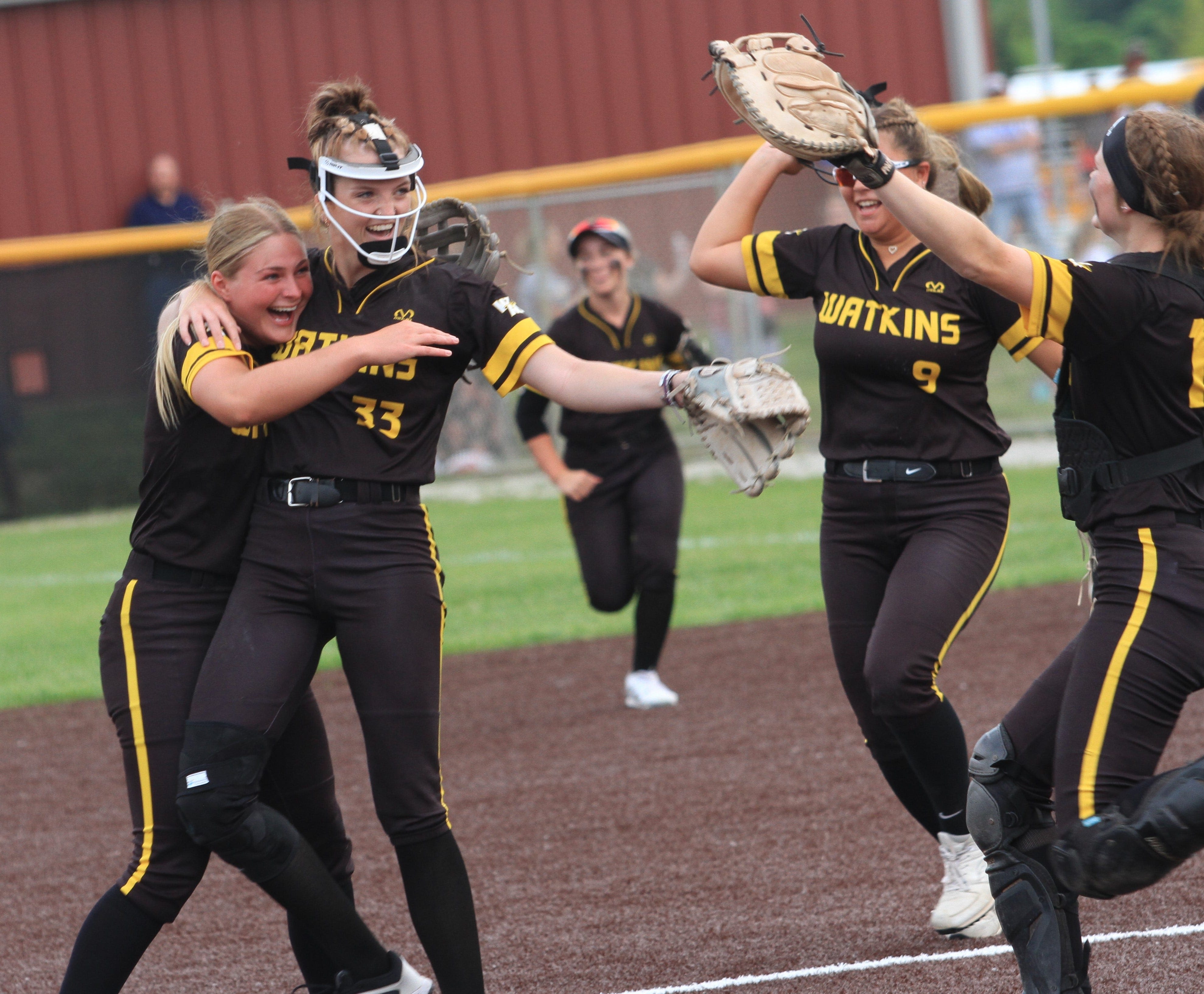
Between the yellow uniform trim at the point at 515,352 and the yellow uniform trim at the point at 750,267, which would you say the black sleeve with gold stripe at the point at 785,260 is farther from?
the yellow uniform trim at the point at 515,352

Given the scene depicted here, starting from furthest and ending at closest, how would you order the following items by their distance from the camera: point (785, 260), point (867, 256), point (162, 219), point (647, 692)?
point (162, 219) < point (647, 692) < point (785, 260) < point (867, 256)

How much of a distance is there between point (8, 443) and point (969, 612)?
1294cm

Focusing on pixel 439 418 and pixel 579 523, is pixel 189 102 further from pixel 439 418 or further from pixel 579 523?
pixel 439 418

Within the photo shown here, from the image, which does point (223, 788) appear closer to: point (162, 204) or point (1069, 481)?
point (1069, 481)

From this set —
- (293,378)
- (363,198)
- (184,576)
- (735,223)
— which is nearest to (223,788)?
(184,576)

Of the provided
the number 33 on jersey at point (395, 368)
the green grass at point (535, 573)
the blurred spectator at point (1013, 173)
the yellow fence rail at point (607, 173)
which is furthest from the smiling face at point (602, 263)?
the blurred spectator at point (1013, 173)

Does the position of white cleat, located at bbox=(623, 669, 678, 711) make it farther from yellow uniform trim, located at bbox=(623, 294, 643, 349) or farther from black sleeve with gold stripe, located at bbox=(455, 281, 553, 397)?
black sleeve with gold stripe, located at bbox=(455, 281, 553, 397)

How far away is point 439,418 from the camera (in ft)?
12.4

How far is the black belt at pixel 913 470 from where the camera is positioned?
4359 millimetres

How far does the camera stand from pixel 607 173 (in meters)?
15.6

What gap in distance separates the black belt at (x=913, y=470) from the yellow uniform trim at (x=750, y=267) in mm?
622

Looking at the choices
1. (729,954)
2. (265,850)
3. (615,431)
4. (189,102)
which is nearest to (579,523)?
(615,431)

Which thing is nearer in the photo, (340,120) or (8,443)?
(340,120)

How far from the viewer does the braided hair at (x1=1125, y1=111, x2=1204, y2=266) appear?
321cm
